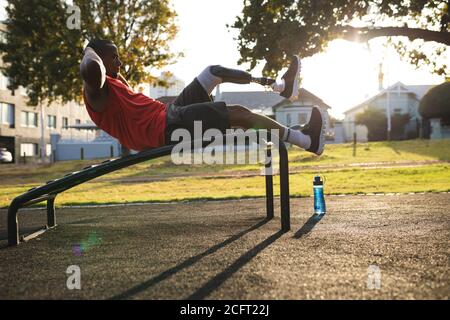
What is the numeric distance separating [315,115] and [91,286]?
2.53 metres

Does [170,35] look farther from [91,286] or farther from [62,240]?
[91,286]

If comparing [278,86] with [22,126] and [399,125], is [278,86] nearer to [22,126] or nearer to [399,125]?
[22,126]

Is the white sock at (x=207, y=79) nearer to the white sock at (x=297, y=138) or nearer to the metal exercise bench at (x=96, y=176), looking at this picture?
the metal exercise bench at (x=96, y=176)

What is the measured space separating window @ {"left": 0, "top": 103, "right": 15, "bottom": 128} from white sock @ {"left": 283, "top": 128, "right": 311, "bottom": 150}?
117ft

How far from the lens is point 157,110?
351 centimetres

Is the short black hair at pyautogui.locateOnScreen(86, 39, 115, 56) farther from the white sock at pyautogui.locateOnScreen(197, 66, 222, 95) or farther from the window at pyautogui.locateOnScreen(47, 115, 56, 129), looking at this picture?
the window at pyautogui.locateOnScreen(47, 115, 56, 129)

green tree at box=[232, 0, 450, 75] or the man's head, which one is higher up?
green tree at box=[232, 0, 450, 75]

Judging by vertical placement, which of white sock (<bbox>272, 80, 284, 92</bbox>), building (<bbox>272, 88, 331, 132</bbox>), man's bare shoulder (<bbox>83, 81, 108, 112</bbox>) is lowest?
man's bare shoulder (<bbox>83, 81, 108, 112</bbox>)

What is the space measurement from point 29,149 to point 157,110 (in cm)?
3853

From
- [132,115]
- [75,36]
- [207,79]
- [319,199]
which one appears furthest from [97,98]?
[75,36]

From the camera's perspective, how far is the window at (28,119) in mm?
36938

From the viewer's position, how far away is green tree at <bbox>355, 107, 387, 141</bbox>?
40281mm

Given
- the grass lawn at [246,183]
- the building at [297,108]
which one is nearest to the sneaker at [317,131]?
the grass lawn at [246,183]

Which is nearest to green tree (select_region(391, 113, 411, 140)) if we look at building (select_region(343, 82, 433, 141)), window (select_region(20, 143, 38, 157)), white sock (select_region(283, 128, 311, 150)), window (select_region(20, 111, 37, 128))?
building (select_region(343, 82, 433, 141))
